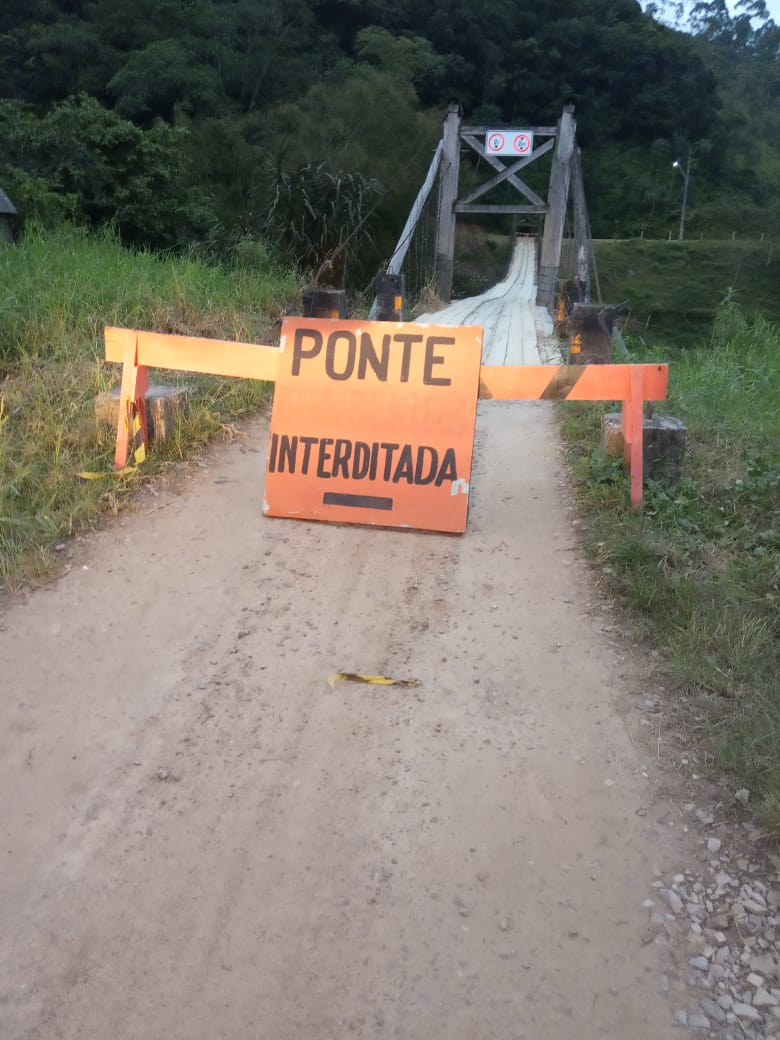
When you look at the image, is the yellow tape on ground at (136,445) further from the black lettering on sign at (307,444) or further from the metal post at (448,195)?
the metal post at (448,195)

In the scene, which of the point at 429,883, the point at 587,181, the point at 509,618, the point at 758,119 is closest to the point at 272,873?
the point at 429,883

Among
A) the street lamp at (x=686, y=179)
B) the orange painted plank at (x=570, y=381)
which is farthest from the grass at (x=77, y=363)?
the street lamp at (x=686, y=179)

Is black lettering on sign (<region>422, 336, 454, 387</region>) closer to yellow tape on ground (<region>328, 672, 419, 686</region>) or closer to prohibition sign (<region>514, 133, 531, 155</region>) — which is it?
yellow tape on ground (<region>328, 672, 419, 686</region>)

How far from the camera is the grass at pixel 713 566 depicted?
2732mm

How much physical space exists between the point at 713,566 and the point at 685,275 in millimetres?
47611

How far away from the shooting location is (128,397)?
455 centimetres

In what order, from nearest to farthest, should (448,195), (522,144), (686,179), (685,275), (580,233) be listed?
(580,233)
(522,144)
(448,195)
(685,275)
(686,179)

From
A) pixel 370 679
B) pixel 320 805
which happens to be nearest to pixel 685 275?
pixel 370 679

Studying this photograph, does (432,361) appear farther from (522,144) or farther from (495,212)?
(522,144)

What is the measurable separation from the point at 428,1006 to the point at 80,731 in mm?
1431

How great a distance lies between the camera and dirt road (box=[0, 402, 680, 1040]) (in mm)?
1916

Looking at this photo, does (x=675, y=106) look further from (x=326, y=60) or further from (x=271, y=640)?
(x=271, y=640)

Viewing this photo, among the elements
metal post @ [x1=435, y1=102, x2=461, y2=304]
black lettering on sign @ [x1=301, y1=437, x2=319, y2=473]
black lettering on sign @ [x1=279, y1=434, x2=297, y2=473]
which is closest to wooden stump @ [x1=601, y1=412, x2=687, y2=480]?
black lettering on sign @ [x1=301, y1=437, x2=319, y2=473]

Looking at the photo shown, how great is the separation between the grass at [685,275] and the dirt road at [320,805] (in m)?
38.6
